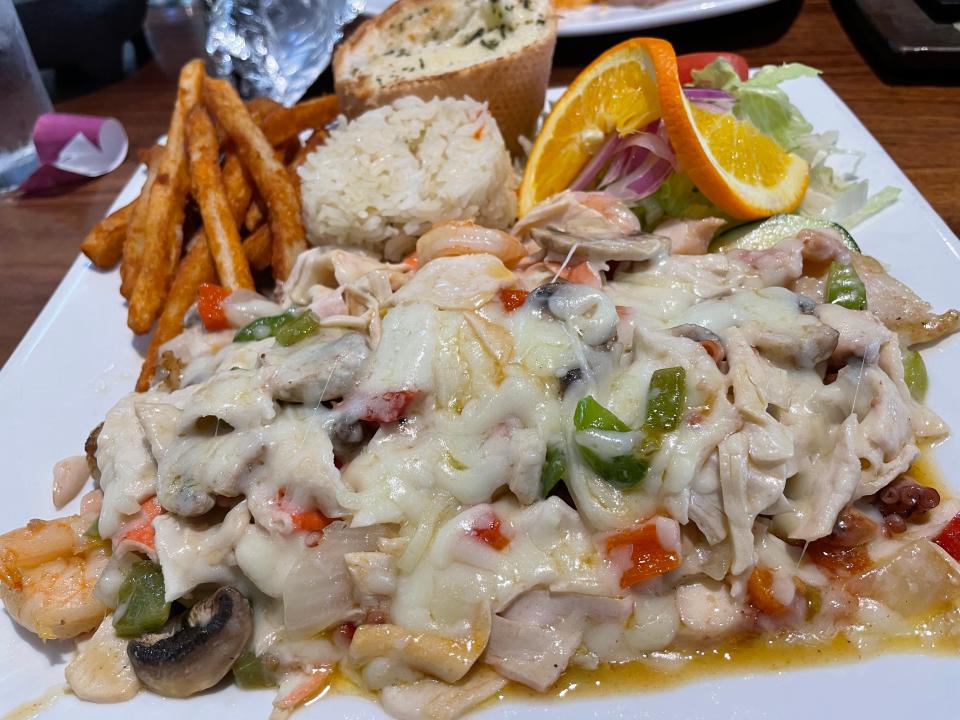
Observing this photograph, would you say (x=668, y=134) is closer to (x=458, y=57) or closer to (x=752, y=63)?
(x=458, y=57)

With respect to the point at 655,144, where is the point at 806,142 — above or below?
below

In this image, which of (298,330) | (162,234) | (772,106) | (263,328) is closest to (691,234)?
(772,106)

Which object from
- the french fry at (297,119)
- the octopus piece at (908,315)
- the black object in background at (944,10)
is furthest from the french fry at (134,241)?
the black object in background at (944,10)

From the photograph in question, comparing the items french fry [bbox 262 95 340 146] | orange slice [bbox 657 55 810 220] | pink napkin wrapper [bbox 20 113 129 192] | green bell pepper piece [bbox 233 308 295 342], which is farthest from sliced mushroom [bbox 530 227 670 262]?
pink napkin wrapper [bbox 20 113 129 192]

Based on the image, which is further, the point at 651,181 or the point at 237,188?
the point at 237,188

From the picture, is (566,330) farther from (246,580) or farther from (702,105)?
(702,105)

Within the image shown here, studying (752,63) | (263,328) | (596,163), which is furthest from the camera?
(752,63)
